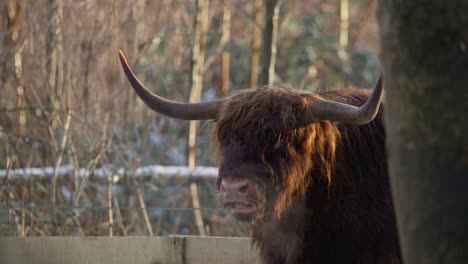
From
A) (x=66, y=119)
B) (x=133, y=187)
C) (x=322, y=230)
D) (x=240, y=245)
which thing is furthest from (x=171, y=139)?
(x=322, y=230)

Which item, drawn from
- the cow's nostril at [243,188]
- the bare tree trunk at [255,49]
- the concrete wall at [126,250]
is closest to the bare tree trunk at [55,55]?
the concrete wall at [126,250]

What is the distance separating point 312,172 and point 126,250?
1.37 m

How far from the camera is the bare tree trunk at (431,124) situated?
2.96 m

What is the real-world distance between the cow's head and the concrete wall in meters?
0.89

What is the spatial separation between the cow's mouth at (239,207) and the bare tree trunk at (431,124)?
2.01m

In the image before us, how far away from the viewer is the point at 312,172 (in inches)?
221

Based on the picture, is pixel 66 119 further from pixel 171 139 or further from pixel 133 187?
pixel 171 139

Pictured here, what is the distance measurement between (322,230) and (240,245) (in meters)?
0.92

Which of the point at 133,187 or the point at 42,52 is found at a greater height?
the point at 42,52

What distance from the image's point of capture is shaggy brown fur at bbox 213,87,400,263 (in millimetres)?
5398

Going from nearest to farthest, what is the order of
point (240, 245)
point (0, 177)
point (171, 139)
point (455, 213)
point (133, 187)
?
point (455, 213)
point (240, 245)
point (0, 177)
point (133, 187)
point (171, 139)

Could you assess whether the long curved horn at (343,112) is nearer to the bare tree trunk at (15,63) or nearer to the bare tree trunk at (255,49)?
the bare tree trunk at (15,63)

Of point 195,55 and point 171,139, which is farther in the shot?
point 171,139

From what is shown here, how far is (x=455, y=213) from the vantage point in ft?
9.66
